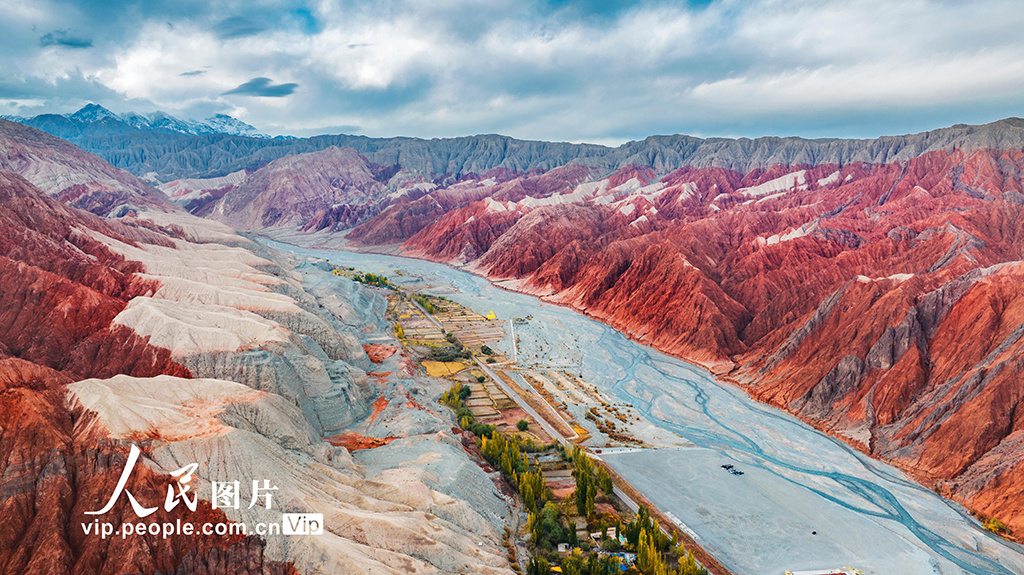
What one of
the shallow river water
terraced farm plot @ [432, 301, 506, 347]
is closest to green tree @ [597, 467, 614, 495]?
the shallow river water

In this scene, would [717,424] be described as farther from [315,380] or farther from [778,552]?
[315,380]

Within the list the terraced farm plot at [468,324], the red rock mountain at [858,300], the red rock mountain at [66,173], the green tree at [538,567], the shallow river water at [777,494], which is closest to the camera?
the green tree at [538,567]

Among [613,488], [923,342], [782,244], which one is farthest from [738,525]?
[782,244]

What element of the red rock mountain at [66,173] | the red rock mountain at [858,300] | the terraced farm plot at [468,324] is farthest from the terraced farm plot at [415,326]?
Result: the red rock mountain at [66,173]

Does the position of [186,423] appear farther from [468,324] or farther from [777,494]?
[468,324]

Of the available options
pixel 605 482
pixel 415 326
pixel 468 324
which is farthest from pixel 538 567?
pixel 468 324

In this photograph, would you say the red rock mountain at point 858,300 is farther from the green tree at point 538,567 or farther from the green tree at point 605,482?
the green tree at point 538,567

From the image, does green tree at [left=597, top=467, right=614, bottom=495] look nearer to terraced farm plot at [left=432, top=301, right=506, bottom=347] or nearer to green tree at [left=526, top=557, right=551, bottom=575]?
green tree at [left=526, top=557, right=551, bottom=575]
